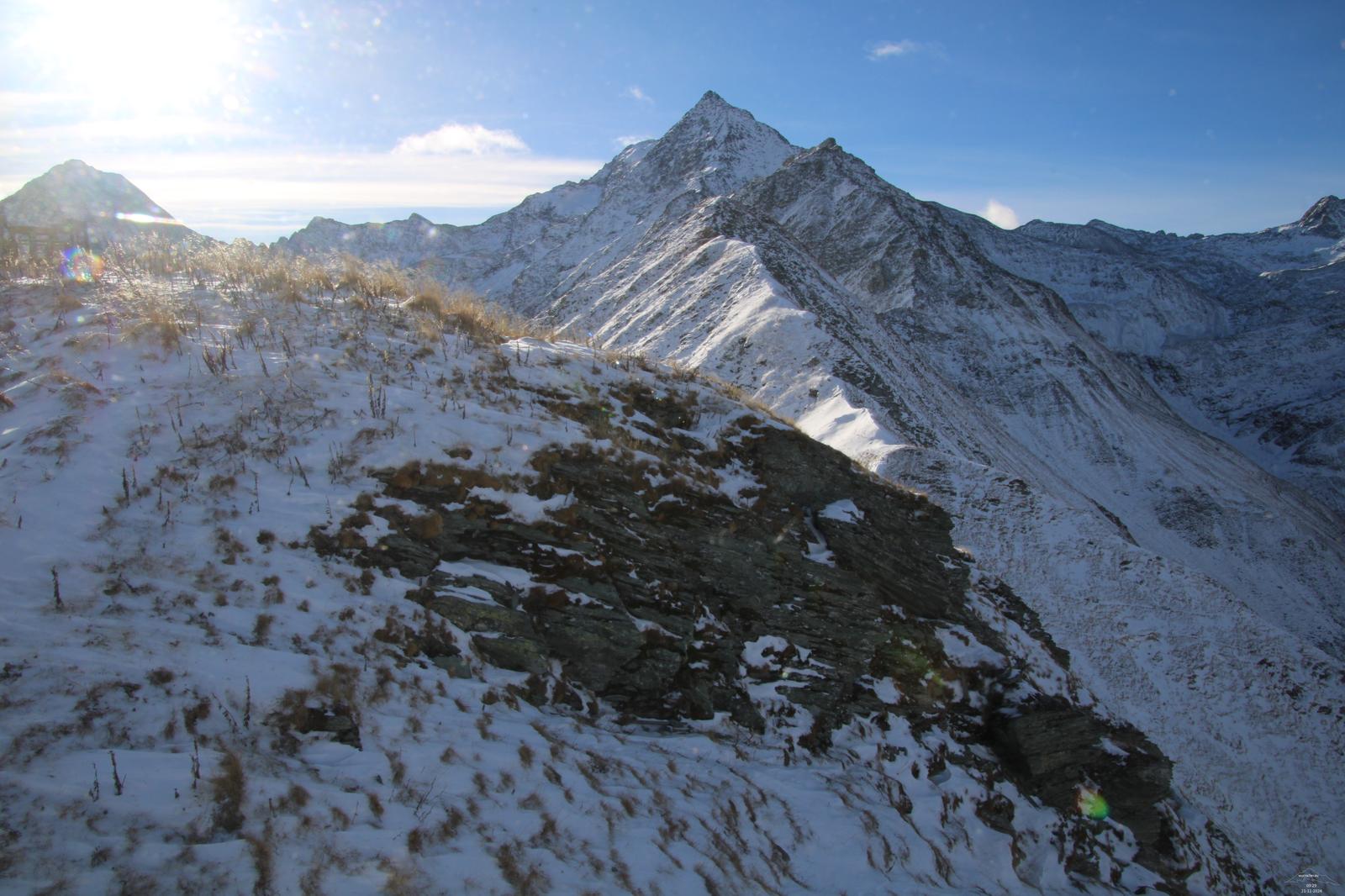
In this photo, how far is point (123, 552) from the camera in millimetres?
5324

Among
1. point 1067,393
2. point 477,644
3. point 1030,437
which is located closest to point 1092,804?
point 477,644

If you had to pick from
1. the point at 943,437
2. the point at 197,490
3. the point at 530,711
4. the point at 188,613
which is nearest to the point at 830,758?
the point at 530,711

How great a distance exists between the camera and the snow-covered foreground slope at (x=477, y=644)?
4156 mm

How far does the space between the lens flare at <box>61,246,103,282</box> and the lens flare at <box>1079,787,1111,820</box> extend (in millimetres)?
16315

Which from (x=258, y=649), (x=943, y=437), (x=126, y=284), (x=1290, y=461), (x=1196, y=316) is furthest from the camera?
(x=1196, y=316)

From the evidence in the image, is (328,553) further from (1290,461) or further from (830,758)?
(1290,461)

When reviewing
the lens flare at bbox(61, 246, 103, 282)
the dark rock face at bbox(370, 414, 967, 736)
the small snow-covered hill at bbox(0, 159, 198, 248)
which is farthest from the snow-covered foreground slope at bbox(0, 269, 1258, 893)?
the small snow-covered hill at bbox(0, 159, 198, 248)

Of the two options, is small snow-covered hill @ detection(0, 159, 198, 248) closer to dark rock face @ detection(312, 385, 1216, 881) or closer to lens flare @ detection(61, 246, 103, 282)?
lens flare @ detection(61, 246, 103, 282)

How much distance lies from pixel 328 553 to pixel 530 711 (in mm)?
2487

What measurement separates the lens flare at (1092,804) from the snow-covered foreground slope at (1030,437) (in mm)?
7835

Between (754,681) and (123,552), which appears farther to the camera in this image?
(754,681)

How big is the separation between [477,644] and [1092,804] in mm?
9663

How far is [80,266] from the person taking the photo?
30.7 ft

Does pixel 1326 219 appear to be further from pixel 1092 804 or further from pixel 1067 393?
pixel 1092 804
